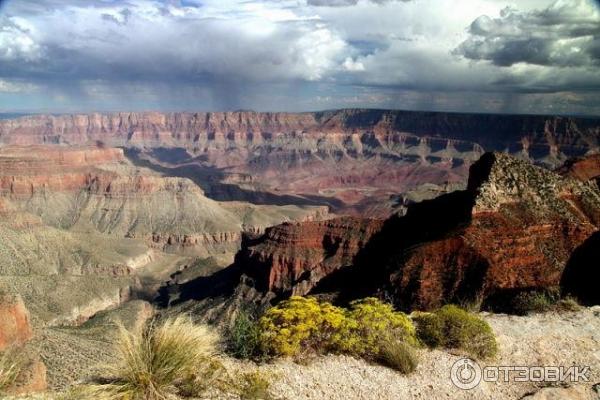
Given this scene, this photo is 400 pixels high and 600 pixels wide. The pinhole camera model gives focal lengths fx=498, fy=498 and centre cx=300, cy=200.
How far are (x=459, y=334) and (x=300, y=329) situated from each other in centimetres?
517

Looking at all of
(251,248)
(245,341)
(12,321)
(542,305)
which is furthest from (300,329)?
(251,248)

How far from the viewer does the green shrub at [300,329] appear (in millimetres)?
14672

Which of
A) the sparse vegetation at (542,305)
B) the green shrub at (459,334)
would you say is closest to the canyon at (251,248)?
the sparse vegetation at (542,305)

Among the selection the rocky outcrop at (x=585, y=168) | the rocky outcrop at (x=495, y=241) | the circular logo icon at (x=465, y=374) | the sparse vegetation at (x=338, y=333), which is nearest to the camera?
the circular logo icon at (x=465, y=374)

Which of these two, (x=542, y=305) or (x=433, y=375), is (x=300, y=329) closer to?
(x=433, y=375)

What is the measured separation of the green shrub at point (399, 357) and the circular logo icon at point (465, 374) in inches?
44.8

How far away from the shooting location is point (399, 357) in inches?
559

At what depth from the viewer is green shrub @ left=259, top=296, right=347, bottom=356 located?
14.7 meters

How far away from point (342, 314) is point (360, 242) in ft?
160

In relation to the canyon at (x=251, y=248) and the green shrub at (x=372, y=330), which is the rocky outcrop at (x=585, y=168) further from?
the green shrub at (x=372, y=330)

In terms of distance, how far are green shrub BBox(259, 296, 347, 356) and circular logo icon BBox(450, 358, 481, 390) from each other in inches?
136

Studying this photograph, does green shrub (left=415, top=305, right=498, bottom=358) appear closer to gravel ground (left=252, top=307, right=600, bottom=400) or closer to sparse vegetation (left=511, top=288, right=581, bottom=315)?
gravel ground (left=252, top=307, right=600, bottom=400)

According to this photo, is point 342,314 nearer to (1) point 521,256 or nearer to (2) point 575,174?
(1) point 521,256

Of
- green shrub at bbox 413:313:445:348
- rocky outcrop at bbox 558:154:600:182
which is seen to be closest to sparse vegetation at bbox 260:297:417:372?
green shrub at bbox 413:313:445:348
